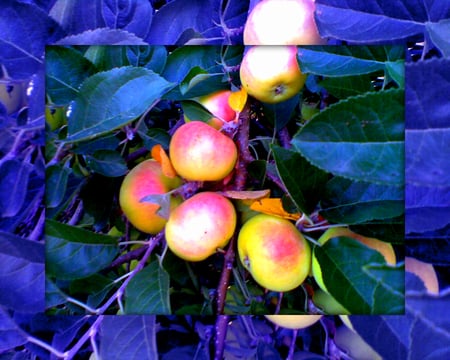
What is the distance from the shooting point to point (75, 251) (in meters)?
0.67

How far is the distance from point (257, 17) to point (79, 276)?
394mm

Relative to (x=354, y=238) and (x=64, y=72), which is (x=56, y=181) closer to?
(x=64, y=72)

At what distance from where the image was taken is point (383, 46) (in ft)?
2.13

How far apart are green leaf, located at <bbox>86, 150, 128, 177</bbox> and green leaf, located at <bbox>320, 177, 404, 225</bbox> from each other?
256mm

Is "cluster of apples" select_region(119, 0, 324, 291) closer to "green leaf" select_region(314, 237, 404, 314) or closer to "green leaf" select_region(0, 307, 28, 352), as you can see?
"green leaf" select_region(314, 237, 404, 314)

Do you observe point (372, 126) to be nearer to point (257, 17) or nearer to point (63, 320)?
point (257, 17)

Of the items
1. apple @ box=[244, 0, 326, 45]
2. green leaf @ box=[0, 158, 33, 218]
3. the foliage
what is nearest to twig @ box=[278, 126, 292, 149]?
the foliage

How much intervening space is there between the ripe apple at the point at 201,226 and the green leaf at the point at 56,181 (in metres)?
0.14

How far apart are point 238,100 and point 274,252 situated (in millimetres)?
192

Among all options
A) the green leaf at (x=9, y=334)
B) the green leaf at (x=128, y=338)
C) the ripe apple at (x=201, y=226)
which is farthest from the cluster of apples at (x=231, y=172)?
the green leaf at (x=9, y=334)

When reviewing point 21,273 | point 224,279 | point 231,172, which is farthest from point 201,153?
point 21,273

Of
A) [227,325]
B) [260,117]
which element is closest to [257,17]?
[260,117]

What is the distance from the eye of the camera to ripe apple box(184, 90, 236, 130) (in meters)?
0.66

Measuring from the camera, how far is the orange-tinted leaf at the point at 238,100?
65 cm
